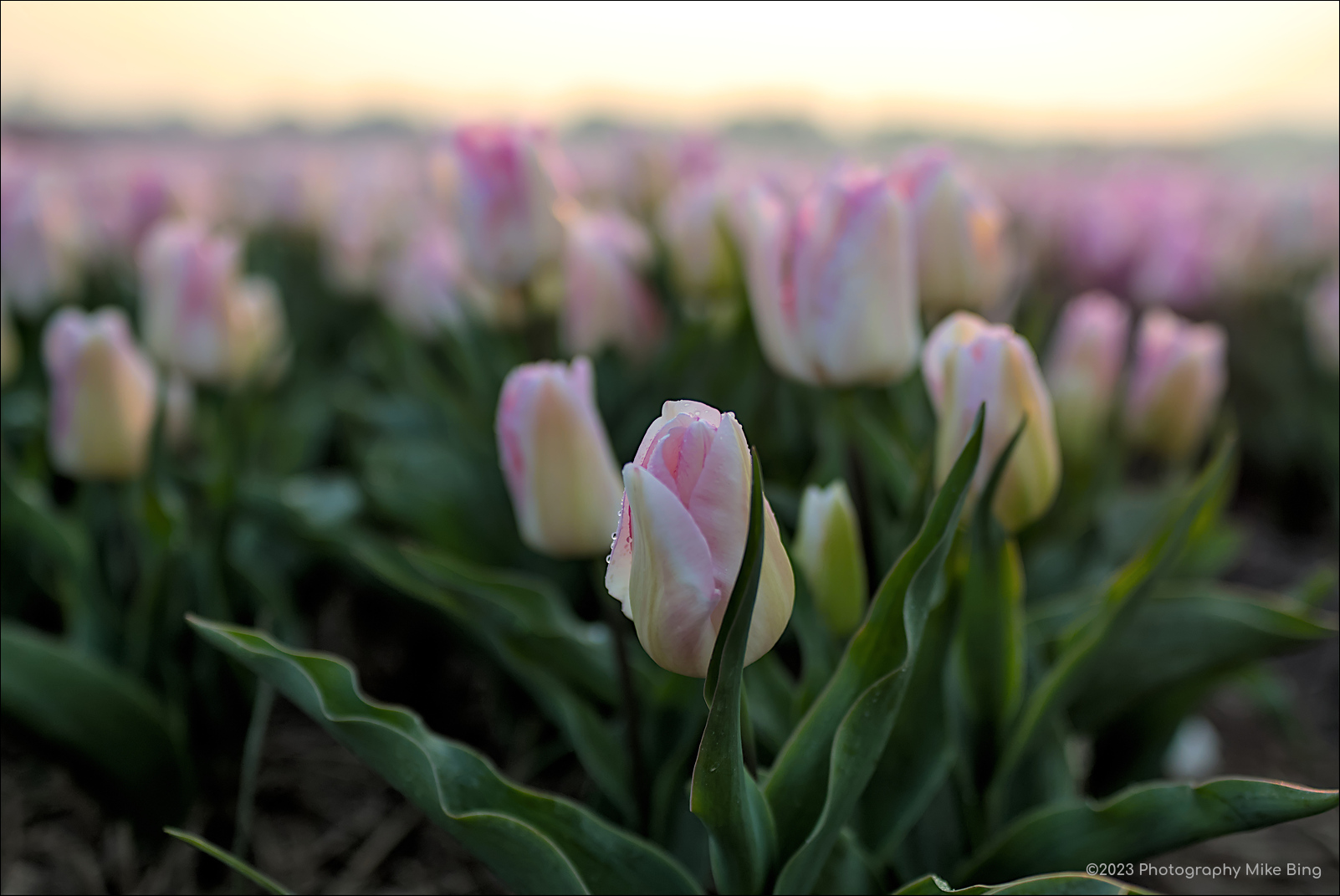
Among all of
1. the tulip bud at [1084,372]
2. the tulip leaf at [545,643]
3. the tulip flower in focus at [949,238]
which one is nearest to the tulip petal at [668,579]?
the tulip leaf at [545,643]

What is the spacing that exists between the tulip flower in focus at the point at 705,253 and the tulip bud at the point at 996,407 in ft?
1.96

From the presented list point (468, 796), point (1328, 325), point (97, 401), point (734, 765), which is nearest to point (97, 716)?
point (97, 401)

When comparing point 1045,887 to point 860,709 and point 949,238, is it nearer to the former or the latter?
point 860,709

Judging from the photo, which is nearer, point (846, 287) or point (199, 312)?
point (846, 287)

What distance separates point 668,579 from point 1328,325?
1.87 metres

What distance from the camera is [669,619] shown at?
0.45m

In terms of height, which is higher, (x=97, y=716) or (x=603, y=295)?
(x=603, y=295)

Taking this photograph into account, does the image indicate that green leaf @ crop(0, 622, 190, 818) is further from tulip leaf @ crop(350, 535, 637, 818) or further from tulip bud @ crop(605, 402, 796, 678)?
tulip bud @ crop(605, 402, 796, 678)

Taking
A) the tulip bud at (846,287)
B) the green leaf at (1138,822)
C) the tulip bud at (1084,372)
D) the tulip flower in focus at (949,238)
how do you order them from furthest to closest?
1. the tulip bud at (1084,372)
2. the tulip flower in focus at (949,238)
3. the tulip bud at (846,287)
4. the green leaf at (1138,822)

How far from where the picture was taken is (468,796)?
1.92 ft

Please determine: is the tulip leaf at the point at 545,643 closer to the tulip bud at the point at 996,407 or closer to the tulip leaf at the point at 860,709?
the tulip leaf at the point at 860,709

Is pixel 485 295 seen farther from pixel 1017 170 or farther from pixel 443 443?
pixel 1017 170

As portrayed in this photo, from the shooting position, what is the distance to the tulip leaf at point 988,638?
0.70 meters

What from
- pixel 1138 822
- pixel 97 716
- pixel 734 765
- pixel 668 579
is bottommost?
pixel 97 716
